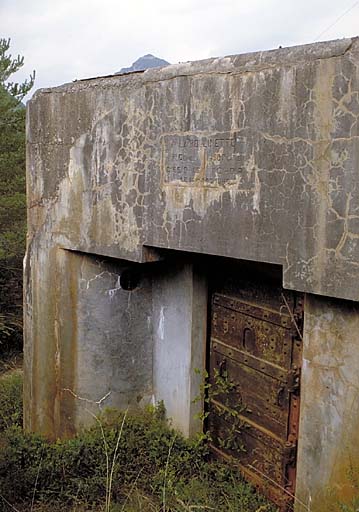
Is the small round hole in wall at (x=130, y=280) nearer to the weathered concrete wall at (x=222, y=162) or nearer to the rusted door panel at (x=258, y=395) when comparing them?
the weathered concrete wall at (x=222, y=162)

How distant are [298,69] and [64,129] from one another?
7.96ft

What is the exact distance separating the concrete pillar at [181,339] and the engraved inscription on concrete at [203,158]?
3.17 ft

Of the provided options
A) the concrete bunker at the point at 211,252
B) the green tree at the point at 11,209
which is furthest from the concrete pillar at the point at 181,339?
the green tree at the point at 11,209

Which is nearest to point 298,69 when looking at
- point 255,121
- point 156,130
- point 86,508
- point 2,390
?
point 255,121

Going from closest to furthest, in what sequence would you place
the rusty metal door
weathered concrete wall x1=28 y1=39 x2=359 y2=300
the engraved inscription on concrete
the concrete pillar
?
weathered concrete wall x1=28 y1=39 x2=359 y2=300, the engraved inscription on concrete, the rusty metal door, the concrete pillar

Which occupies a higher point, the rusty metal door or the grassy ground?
the rusty metal door

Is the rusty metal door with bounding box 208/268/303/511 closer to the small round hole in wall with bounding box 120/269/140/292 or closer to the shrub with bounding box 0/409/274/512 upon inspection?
the shrub with bounding box 0/409/274/512

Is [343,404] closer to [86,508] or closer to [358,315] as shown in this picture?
[358,315]

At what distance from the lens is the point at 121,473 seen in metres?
4.68

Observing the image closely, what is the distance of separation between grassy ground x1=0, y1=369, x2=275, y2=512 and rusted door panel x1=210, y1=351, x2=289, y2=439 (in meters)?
0.50

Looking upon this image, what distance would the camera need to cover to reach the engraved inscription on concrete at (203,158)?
11.9 feet

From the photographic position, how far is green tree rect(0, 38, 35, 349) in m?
10.4

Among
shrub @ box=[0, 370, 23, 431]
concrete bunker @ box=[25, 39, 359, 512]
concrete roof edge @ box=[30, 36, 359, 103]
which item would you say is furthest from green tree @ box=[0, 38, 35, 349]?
concrete roof edge @ box=[30, 36, 359, 103]

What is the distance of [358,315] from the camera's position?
10.4 ft
